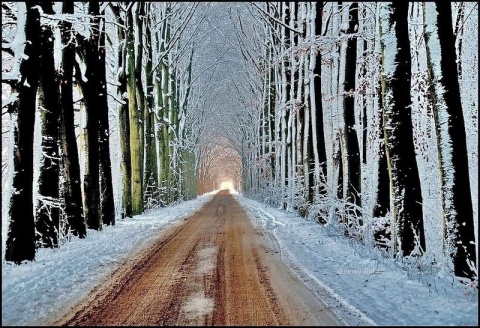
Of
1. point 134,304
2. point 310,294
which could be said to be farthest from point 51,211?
point 310,294

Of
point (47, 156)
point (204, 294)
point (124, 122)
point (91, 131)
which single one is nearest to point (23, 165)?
point (47, 156)

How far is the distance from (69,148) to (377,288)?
865 centimetres

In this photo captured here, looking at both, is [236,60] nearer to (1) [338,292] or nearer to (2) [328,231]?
(2) [328,231]

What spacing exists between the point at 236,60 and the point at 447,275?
3529 cm

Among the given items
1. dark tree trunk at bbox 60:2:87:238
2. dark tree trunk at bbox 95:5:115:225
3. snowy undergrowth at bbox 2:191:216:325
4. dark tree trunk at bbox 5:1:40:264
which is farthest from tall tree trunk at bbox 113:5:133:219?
dark tree trunk at bbox 5:1:40:264

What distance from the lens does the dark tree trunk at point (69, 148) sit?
37.6 ft

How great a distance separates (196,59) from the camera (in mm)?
39969

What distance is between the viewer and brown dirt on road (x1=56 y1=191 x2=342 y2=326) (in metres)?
5.00

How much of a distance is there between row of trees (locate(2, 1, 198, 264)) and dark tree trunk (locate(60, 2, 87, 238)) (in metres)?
0.03

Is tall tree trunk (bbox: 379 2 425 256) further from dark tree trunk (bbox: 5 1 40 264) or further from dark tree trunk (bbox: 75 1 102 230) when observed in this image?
dark tree trunk (bbox: 75 1 102 230)

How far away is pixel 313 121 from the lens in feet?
54.1

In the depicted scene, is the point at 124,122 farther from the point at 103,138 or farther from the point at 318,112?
the point at 318,112

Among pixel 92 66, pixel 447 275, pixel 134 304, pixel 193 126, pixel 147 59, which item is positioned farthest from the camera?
pixel 193 126

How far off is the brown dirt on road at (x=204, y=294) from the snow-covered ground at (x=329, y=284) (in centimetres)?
30
